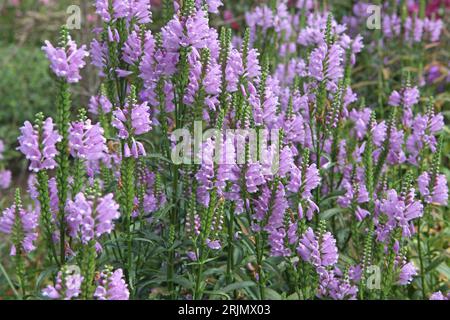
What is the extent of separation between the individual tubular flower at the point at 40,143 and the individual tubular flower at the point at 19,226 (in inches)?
20.1

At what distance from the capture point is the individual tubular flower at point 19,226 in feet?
9.46

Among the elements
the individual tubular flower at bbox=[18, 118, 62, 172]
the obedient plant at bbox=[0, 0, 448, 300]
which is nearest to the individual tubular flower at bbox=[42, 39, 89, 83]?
the obedient plant at bbox=[0, 0, 448, 300]

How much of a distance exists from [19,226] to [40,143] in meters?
0.60

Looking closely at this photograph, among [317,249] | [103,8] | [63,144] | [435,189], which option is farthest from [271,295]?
[103,8]

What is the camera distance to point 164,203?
3.21 meters

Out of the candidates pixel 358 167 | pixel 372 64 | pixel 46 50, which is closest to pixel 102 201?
pixel 46 50

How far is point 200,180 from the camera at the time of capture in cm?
280

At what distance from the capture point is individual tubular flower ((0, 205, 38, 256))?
288 cm

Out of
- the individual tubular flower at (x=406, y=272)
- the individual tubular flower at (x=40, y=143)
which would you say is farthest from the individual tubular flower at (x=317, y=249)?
the individual tubular flower at (x=40, y=143)

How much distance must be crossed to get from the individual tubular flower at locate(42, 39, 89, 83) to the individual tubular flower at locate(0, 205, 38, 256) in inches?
26.9

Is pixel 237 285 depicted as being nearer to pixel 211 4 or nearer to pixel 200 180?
pixel 200 180

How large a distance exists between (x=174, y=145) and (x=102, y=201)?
3.08 ft

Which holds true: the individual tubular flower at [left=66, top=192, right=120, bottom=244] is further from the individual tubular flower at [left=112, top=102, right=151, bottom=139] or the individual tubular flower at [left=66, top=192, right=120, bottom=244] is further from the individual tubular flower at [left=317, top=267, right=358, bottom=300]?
the individual tubular flower at [left=317, top=267, right=358, bottom=300]

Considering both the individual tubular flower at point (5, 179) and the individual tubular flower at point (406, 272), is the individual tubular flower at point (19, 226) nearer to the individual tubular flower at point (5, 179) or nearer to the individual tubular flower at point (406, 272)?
the individual tubular flower at point (406, 272)
